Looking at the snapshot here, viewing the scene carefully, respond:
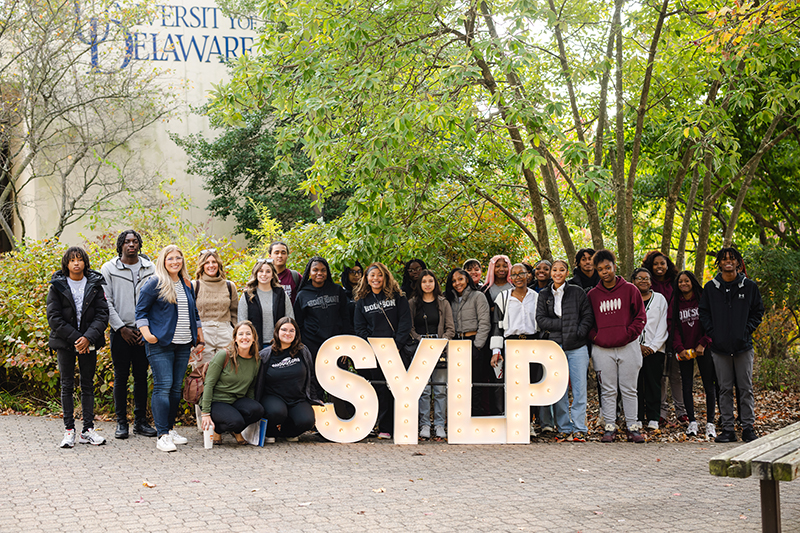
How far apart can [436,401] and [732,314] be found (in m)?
3.35

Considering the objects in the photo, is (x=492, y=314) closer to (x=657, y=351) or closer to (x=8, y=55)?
(x=657, y=351)

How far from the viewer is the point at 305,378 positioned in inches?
308

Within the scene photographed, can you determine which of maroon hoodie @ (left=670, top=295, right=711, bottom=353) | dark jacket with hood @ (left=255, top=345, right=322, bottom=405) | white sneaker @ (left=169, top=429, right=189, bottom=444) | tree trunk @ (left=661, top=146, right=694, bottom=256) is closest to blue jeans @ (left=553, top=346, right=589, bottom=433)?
maroon hoodie @ (left=670, top=295, right=711, bottom=353)

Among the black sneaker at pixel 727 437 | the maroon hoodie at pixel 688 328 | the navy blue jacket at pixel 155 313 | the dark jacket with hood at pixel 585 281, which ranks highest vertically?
the dark jacket with hood at pixel 585 281

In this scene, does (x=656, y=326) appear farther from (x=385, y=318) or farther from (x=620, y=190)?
(x=385, y=318)

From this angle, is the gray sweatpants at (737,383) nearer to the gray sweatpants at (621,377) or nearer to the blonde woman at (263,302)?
the gray sweatpants at (621,377)

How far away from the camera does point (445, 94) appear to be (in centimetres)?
782

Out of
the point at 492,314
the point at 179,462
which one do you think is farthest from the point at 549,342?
the point at 179,462

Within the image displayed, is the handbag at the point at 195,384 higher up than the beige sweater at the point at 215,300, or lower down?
lower down

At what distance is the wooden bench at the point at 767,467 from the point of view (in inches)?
159

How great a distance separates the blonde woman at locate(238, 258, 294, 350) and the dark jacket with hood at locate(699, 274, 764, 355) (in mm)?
4628

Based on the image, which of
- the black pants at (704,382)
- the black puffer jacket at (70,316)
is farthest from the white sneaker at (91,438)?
the black pants at (704,382)

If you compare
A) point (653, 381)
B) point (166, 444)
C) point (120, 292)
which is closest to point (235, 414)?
point (166, 444)

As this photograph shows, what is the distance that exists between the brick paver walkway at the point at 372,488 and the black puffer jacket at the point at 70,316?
43.1 inches
